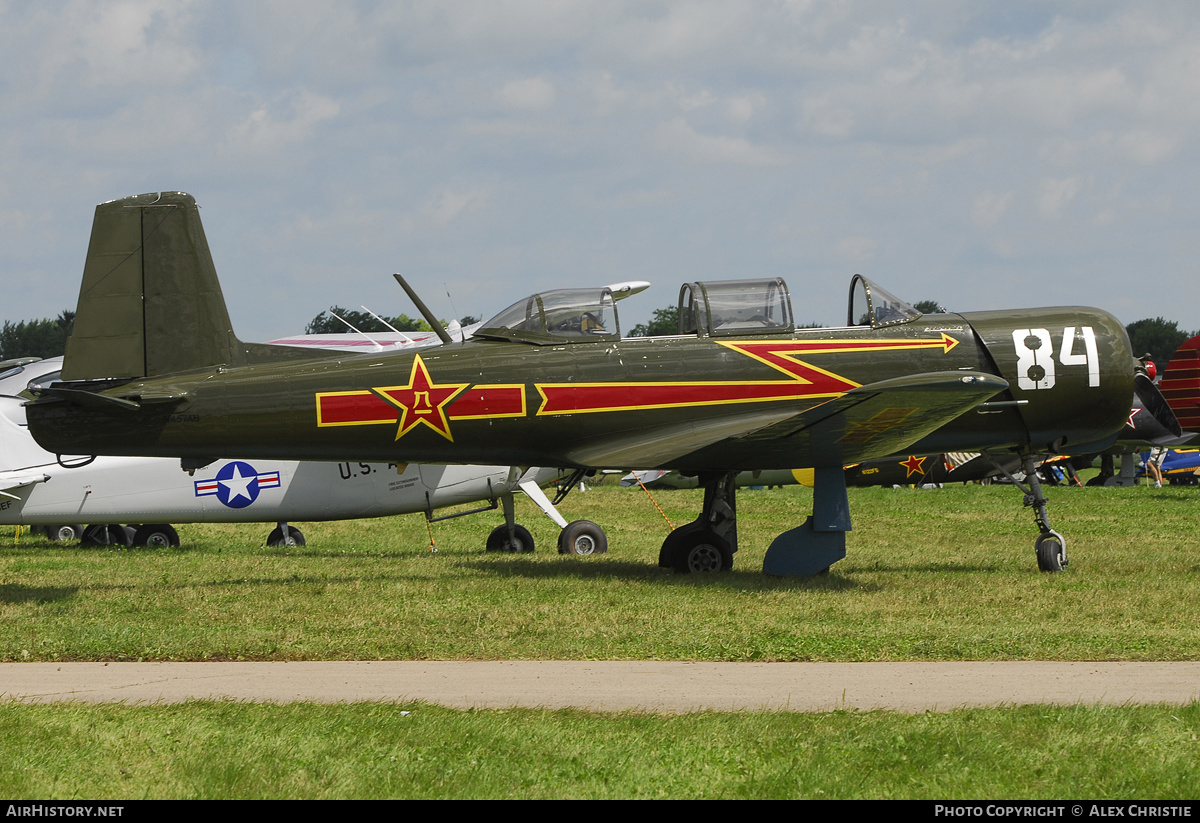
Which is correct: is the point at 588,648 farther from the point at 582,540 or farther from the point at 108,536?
the point at 108,536

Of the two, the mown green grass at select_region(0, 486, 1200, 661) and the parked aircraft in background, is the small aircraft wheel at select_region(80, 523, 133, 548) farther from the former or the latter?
the parked aircraft in background

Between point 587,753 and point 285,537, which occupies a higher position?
point 587,753

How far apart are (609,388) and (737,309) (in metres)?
1.64

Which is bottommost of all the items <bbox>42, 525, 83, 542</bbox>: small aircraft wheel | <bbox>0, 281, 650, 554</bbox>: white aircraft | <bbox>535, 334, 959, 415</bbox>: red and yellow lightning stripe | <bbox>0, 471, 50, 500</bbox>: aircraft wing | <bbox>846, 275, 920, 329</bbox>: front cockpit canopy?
<bbox>42, 525, 83, 542</bbox>: small aircraft wheel

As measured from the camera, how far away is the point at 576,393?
11.6 metres

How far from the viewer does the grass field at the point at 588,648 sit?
4.94 m

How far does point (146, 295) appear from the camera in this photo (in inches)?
415

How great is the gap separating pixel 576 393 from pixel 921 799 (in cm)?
726

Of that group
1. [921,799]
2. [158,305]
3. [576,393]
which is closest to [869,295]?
[576,393]

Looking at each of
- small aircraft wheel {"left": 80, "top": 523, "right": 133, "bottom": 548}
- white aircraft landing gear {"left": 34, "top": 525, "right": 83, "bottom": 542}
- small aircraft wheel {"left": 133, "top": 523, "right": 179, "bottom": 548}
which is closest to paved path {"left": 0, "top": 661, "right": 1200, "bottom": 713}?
small aircraft wheel {"left": 133, "top": 523, "right": 179, "bottom": 548}

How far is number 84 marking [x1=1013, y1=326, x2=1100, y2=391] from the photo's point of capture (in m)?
12.1

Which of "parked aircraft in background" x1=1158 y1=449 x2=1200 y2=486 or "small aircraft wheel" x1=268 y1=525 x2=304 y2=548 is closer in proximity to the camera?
"small aircraft wheel" x1=268 y1=525 x2=304 y2=548

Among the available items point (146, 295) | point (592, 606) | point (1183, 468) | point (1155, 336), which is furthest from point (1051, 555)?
point (1155, 336)

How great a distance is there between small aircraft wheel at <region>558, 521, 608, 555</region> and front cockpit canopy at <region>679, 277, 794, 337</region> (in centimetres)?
500
